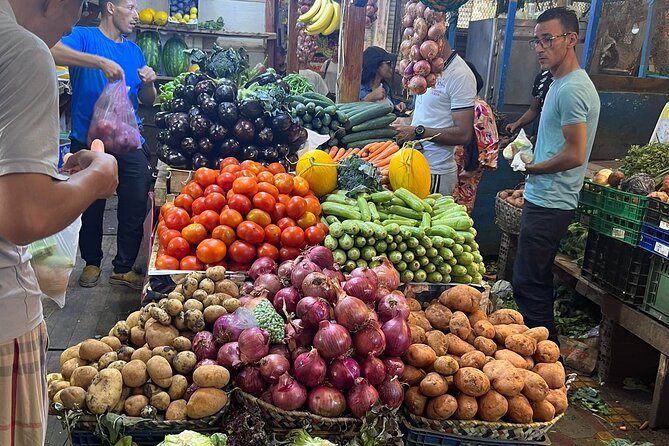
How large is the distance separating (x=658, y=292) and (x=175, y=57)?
7183 millimetres

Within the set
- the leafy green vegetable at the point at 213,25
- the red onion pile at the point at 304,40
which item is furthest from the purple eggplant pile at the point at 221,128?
the red onion pile at the point at 304,40

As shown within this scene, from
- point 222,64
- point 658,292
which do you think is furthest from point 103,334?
point 658,292

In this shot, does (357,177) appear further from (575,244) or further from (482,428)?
(575,244)

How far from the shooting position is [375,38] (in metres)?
9.94

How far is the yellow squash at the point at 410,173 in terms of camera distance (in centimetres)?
355

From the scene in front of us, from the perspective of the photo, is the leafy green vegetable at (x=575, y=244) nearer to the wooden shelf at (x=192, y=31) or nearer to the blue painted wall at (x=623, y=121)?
the blue painted wall at (x=623, y=121)

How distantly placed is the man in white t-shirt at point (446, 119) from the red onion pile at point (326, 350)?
231 cm

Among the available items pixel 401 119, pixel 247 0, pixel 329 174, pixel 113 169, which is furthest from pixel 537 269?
pixel 247 0

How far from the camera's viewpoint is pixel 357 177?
136 inches

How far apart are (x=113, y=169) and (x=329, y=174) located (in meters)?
1.99

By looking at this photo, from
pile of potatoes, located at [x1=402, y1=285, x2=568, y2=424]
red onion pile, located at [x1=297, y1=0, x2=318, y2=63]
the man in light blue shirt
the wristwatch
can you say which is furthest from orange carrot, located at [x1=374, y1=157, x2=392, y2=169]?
red onion pile, located at [x1=297, y1=0, x2=318, y2=63]

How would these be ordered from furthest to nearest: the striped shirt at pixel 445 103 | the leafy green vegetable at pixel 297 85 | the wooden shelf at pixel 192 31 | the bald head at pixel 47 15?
the wooden shelf at pixel 192 31 → the leafy green vegetable at pixel 297 85 → the striped shirt at pixel 445 103 → the bald head at pixel 47 15

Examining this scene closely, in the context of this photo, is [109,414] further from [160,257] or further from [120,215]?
[120,215]

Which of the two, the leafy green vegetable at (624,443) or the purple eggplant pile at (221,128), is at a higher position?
the purple eggplant pile at (221,128)
